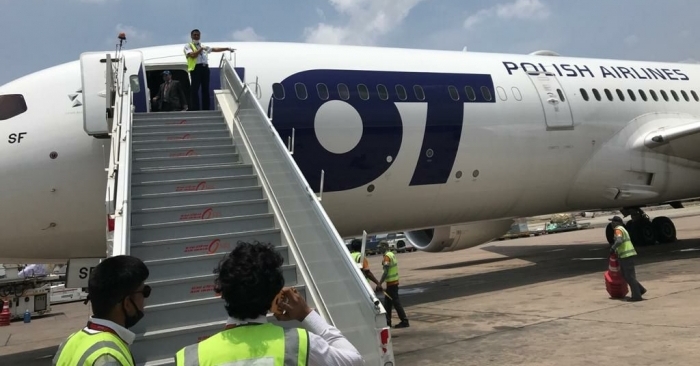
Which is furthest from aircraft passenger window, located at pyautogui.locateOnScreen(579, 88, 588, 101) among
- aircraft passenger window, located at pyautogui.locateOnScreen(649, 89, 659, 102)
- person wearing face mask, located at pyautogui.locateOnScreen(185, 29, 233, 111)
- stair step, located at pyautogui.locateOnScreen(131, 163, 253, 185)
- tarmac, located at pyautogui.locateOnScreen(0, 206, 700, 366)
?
stair step, located at pyautogui.locateOnScreen(131, 163, 253, 185)

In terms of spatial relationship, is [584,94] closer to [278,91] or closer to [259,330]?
[278,91]

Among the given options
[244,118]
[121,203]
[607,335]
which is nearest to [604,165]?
[607,335]

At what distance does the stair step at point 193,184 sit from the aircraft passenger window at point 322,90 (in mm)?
2395

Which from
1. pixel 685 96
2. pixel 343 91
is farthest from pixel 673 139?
pixel 343 91

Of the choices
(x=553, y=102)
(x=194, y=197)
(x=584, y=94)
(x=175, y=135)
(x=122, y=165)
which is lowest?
(x=194, y=197)

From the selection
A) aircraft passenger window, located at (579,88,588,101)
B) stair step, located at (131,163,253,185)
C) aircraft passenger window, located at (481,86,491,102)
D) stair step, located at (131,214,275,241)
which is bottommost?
stair step, located at (131,214,275,241)

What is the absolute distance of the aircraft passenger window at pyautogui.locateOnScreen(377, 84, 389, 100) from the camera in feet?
28.8

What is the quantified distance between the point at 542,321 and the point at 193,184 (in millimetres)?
4265

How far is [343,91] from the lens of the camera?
849 cm

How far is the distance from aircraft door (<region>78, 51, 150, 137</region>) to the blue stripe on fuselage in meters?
1.73

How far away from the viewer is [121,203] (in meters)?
4.83

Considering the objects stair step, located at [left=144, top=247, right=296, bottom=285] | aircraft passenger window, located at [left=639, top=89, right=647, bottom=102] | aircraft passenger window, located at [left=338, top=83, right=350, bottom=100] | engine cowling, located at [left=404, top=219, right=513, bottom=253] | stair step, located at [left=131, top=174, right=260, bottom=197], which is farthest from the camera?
engine cowling, located at [left=404, top=219, right=513, bottom=253]

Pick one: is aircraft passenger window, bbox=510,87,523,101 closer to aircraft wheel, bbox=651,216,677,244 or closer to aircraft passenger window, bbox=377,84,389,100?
aircraft passenger window, bbox=377,84,389,100

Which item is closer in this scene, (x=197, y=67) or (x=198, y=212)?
(x=198, y=212)
